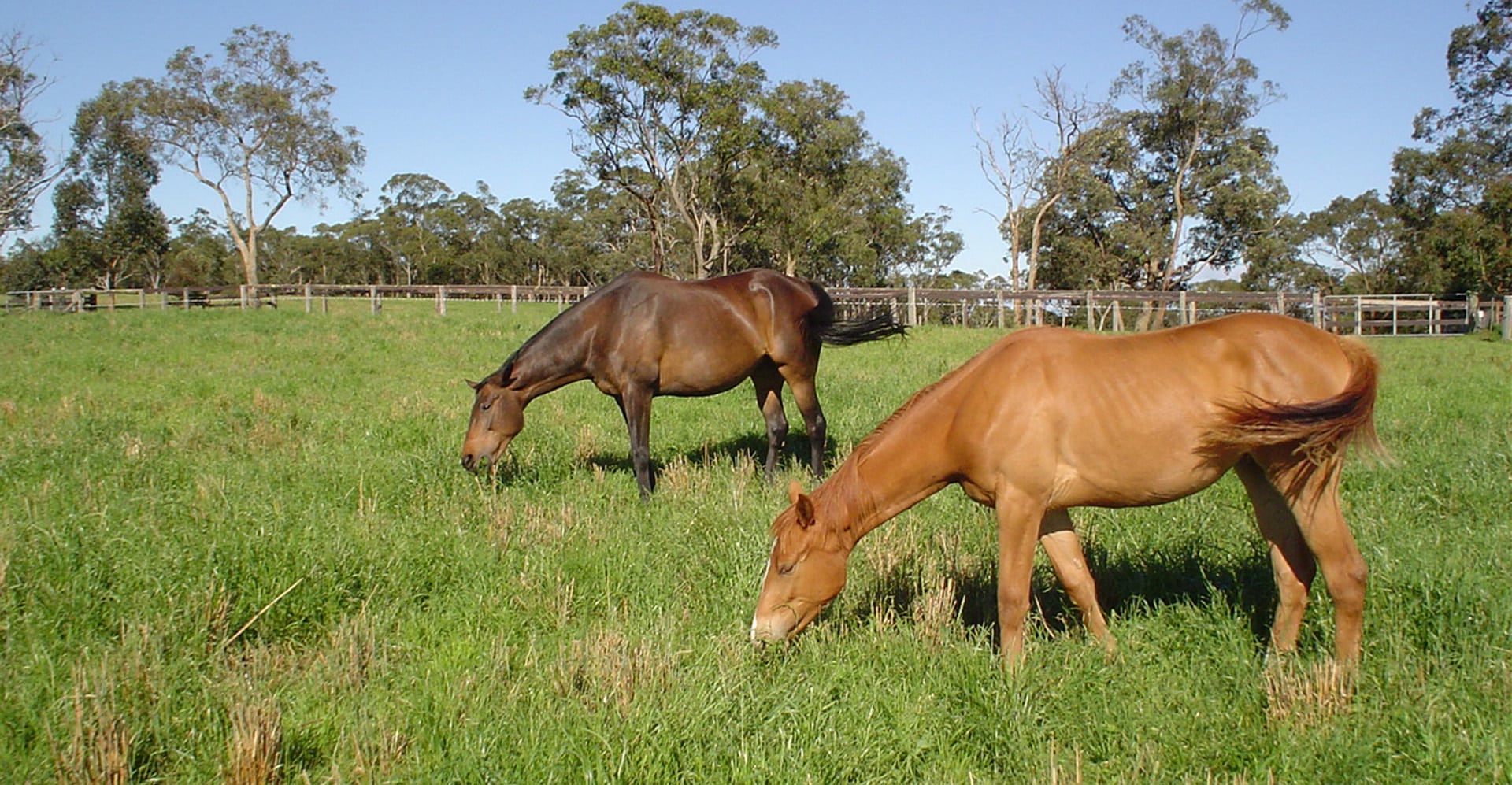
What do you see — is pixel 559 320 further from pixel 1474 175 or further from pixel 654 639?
pixel 1474 175

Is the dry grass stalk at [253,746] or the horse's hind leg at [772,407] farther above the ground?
the horse's hind leg at [772,407]

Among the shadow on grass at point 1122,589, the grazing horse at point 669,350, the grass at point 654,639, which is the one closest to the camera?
the grass at point 654,639

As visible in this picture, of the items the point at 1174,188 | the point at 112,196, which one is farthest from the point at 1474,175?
the point at 112,196

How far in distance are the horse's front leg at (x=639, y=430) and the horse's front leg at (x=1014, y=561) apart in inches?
141

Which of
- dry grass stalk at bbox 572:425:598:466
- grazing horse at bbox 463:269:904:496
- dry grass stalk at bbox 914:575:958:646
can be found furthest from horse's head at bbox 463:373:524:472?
dry grass stalk at bbox 914:575:958:646

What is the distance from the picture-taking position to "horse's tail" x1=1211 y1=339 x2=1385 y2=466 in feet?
11.4

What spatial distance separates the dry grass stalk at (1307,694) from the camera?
3266 mm

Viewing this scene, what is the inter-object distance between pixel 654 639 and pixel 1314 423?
278 cm

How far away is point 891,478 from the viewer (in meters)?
4.08

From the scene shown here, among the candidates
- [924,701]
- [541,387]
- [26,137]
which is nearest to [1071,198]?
[541,387]

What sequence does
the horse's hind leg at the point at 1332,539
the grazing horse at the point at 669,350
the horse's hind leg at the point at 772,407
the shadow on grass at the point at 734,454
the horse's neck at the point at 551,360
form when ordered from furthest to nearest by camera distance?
1. the horse's hind leg at the point at 772,407
2. the shadow on grass at the point at 734,454
3. the horse's neck at the point at 551,360
4. the grazing horse at the point at 669,350
5. the horse's hind leg at the point at 1332,539

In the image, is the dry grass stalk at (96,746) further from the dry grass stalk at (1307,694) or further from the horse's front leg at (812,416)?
the horse's front leg at (812,416)

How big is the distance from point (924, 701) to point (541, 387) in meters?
5.05

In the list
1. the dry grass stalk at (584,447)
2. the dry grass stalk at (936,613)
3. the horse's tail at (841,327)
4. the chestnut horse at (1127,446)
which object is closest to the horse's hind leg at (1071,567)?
the chestnut horse at (1127,446)
